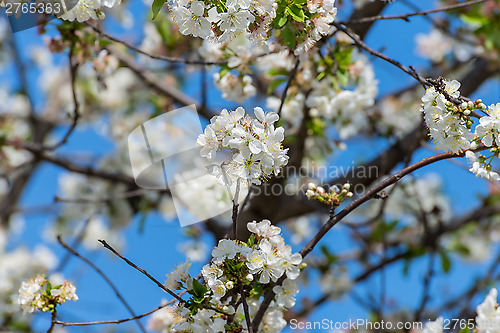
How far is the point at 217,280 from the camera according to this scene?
4.85 feet

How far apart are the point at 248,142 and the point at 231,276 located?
42 centimetres

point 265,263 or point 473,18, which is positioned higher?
point 473,18

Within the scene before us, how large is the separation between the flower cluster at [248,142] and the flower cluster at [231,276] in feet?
0.63

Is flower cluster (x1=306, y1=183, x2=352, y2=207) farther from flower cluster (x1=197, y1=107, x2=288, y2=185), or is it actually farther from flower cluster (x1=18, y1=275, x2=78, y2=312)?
flower cluster (x1=18, y1=275, x2=78, y2=312)

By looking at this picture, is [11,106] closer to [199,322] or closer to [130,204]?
[130,204]

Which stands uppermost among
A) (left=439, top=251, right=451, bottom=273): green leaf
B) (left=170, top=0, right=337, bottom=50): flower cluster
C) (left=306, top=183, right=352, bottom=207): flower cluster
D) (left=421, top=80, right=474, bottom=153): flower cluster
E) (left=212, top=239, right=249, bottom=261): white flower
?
(left=439, top=251, right=451, bottom=273): green leaf

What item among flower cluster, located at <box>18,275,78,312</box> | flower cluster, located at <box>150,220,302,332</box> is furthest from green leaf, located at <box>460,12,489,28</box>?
flower cluster, located at <box>18,275,78,312</box>

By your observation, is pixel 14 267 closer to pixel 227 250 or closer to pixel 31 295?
pixel 31 295

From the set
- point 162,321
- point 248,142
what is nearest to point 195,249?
point 162,321

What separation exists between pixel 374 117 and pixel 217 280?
246 cm

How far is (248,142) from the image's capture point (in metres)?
1.42

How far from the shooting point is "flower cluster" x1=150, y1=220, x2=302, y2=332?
147cm

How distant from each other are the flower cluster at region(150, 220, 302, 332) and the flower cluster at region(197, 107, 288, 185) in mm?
192

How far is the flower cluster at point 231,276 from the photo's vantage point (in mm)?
1470
